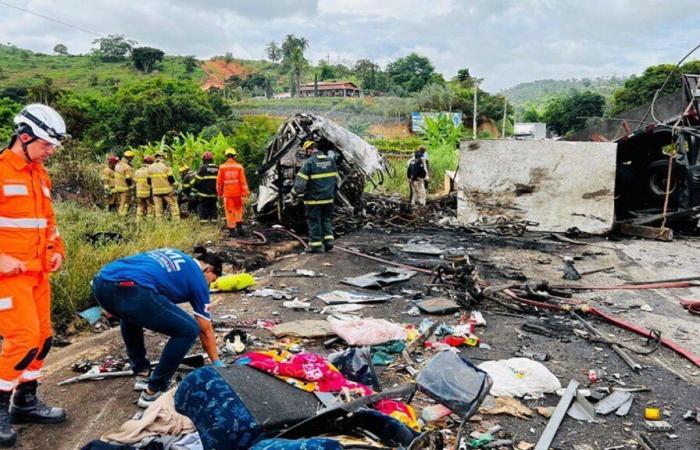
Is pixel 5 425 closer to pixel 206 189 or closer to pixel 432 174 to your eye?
pixel 206 189

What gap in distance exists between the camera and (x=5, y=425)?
3.02 m

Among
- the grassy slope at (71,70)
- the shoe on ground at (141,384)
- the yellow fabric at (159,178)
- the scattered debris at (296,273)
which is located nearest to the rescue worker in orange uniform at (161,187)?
the yellow fabric at (159,178)

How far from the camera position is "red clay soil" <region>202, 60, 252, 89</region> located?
72.1 metres

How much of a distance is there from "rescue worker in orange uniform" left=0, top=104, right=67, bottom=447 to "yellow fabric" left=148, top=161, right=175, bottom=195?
7.60 metres

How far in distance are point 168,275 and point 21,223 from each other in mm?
839

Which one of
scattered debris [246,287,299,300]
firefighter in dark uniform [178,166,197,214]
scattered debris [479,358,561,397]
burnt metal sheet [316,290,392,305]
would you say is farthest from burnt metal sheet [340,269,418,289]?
firefighter in dark uniform [178,166,197,214]

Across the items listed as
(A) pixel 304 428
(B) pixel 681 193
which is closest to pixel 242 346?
(A) pixel 304 428

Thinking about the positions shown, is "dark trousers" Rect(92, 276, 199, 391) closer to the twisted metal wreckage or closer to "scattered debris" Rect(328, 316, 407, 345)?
"scattered debris" Rect(328, 316, 407, 345)

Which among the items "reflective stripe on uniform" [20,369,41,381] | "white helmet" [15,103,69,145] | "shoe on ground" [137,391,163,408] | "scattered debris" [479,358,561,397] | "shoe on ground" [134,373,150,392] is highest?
"white helmet" [15,103,69,145]

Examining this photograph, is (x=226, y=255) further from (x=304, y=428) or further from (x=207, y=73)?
(x=207, y=73)

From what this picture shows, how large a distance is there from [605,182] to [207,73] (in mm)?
71961

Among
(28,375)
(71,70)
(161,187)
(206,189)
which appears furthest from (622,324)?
(71,70)

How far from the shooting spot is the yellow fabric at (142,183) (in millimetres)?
10875

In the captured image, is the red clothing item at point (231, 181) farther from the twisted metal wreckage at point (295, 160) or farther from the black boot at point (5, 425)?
→ the black boot at point (5, 425)
